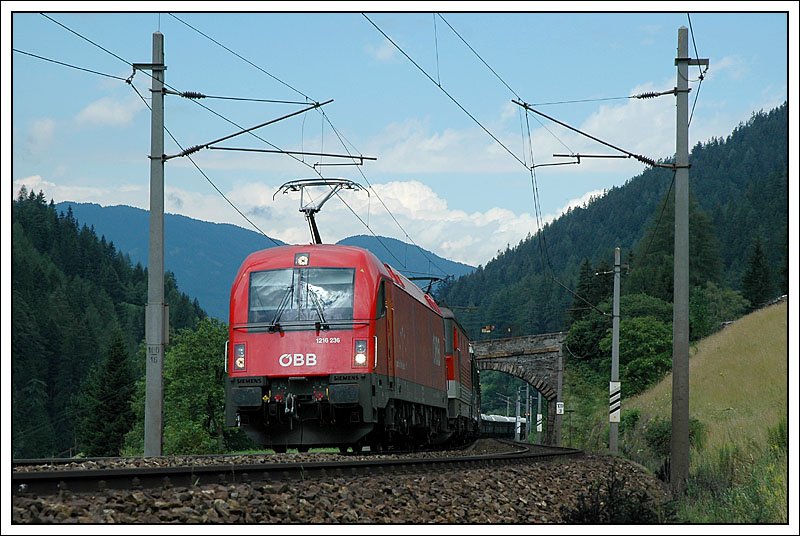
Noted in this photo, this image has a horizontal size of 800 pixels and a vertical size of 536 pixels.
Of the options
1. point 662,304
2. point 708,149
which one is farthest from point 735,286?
point 708,149

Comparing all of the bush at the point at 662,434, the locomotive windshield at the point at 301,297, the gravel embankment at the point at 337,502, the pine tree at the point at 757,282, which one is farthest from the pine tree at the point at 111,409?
the gravel embankment at the point at 337,502

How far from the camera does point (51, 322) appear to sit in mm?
110875

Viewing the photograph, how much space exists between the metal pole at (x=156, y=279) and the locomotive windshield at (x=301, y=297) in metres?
1.69

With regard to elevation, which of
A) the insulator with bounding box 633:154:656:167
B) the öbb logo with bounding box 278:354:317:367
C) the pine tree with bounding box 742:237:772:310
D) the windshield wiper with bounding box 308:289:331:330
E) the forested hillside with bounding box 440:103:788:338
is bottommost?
the öbb logo with bounding box 278:354:317:367

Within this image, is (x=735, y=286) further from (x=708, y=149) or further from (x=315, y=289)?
(x=315, y=289)

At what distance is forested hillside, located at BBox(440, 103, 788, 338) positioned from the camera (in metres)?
118

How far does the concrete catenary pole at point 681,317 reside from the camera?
1834cm

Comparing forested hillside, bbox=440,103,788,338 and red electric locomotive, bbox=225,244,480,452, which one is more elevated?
forested hillside, bbox=440,103,788,338

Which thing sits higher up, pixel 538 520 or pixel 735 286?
pixel 735 286

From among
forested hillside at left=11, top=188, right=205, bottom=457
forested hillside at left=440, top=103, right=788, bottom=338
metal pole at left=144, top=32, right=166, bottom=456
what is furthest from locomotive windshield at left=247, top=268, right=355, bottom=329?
forested hillside at left=440, top=103, right=788, bottom=338

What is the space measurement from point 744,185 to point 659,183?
584 inches

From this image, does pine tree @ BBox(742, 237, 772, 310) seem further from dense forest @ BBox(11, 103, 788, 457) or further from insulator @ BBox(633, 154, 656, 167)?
insulator @ BBox(633, 154, 656, 167)

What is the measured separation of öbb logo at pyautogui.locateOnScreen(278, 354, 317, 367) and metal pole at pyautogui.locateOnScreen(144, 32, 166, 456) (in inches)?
88.9

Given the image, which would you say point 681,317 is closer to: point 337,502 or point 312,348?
point 312,348
